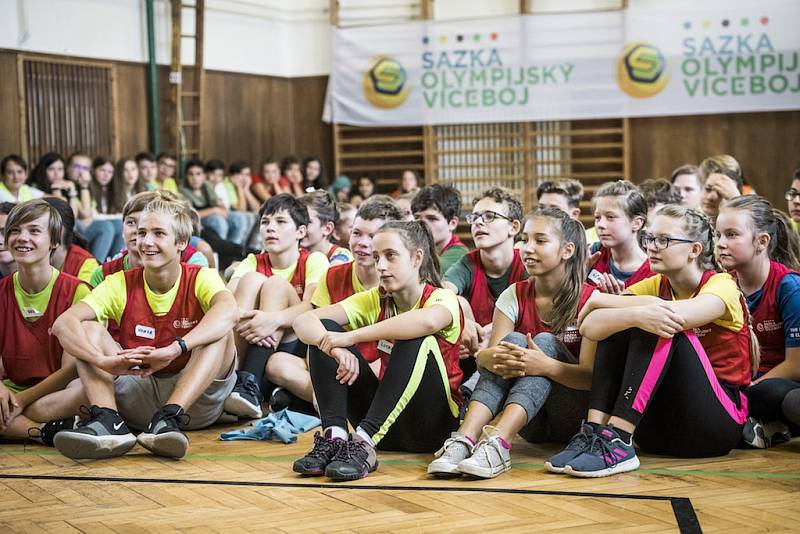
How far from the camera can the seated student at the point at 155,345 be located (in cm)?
321

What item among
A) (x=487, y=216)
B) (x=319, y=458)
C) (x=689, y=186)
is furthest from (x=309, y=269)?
(x=689, y=186)

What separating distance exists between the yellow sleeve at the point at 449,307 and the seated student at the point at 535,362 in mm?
121

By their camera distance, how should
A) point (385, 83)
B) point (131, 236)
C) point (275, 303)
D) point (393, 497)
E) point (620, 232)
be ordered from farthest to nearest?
point (385, 83) → point (275, 303) → point (131, 236) → point (620, 232) → point (393, 497)

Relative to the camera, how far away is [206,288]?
3.49 m

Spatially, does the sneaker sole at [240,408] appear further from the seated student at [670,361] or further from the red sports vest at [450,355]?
the seated student at [670,361]

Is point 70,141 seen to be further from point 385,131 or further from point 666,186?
point 666,186

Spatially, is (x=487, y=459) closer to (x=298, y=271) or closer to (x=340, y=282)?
(x=340, y=282)

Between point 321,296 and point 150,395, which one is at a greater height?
point 321,296

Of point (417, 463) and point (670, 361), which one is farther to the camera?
point (417, 463)

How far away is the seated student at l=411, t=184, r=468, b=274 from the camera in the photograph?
4.31m

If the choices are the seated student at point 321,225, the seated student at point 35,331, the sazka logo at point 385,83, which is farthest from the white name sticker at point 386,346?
the sazka logo at point 385,83

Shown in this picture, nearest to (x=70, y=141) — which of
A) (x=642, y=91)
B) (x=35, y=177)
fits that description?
(x=35, y=177)

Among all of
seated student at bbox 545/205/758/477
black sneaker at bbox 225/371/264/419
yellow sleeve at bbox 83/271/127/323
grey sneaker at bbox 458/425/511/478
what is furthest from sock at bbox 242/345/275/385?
seated student at bbox 545/205/758/477

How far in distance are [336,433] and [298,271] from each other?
1.42 m
